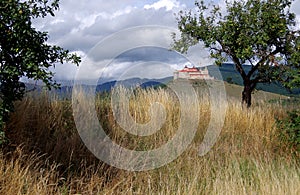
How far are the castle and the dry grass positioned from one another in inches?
36.0

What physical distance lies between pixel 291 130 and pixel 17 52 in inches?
198

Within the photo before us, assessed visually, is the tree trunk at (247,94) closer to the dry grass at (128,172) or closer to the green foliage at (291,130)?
the dry grass at (128,172)

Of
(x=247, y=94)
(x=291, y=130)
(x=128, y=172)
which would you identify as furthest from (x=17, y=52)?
(x=247, y=94)

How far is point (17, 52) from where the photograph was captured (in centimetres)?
412

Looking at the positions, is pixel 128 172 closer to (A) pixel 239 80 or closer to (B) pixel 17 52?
(B) pixel 17 52

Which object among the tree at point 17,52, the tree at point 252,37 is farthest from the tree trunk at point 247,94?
the tree at point 17,52

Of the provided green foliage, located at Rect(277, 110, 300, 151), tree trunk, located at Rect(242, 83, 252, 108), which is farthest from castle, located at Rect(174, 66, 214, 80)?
green foliage, located at Rect(277, 110, 300, 151)

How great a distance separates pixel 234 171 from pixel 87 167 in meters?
2.20

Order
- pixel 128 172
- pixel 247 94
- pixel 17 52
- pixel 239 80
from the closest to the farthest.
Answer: pixel 17 52
pixel 128 172
pixel 247 94
pixel 239 80

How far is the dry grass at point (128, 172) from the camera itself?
4676 millimetres

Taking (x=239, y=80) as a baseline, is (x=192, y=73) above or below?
above

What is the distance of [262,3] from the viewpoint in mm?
10289

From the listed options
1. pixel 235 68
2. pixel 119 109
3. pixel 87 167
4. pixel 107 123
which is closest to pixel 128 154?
pixel 87 167

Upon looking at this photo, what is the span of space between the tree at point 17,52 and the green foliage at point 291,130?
4605mm
